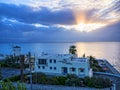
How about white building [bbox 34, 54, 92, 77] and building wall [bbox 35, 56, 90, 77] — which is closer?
building wall [bbox 35, 56, 90, 77]

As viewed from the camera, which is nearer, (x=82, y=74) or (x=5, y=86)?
(x=5, y=86)

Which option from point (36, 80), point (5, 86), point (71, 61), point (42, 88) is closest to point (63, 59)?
point (71, 61)

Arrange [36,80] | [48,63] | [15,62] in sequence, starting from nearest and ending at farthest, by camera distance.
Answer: [36,80], [48,63], [15,62]

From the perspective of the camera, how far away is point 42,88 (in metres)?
28.7

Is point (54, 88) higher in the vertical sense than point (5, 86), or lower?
lower

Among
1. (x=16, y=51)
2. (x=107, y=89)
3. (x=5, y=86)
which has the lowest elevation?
(x=107, y=89)

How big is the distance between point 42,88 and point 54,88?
5.60 feet

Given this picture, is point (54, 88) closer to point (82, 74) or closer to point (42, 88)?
point (42, 88)

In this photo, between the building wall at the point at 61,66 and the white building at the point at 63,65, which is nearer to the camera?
the building wall at the point at 61,66

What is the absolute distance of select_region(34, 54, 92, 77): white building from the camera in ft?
129

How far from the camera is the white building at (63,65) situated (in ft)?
129

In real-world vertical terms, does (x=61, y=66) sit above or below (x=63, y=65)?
below

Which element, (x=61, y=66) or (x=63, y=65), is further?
(x=61, y=66)

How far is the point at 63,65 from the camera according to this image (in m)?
41.5
